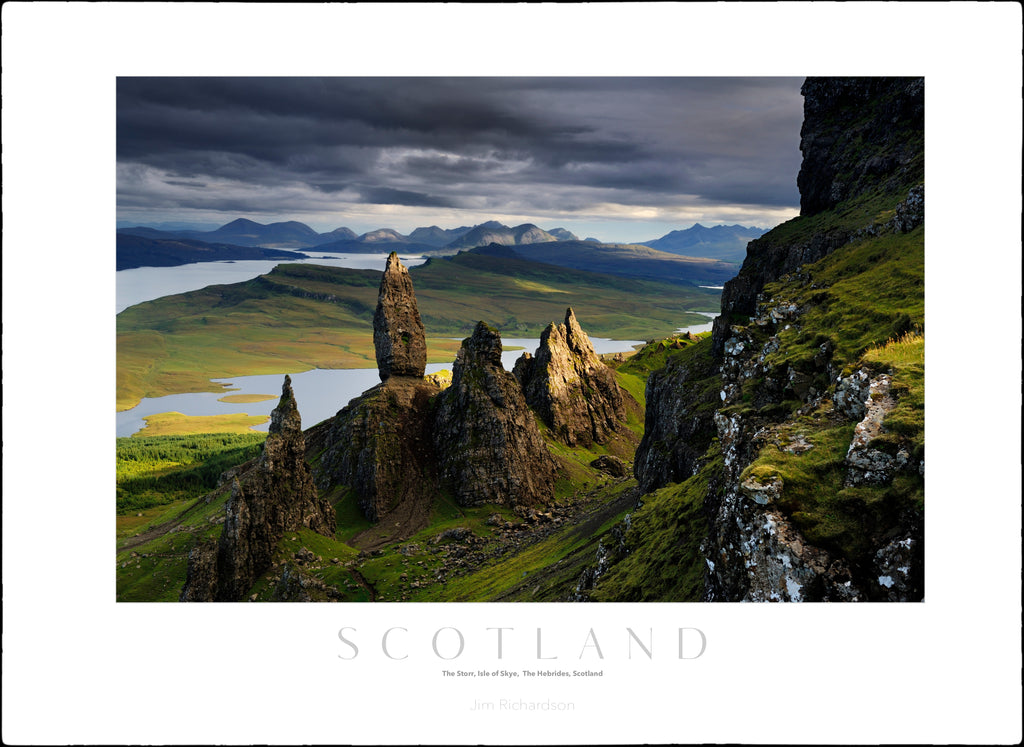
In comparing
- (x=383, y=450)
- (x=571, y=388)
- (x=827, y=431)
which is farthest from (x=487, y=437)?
(x=827, y=431)

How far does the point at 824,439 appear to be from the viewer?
48.9 feet

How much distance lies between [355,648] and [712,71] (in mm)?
15439

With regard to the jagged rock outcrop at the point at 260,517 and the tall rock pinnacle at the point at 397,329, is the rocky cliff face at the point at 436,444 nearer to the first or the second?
the tall rock pinnacle at the point at 397,329

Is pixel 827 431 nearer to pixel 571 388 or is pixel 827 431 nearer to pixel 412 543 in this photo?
pixel 412 543

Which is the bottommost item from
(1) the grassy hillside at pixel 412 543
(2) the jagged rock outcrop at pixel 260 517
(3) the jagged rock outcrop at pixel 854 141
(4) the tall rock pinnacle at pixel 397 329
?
(1) the grassy hillside at pixel 412 543

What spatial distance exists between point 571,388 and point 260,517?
264 ft

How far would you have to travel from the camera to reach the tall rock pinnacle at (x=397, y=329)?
4264 inches

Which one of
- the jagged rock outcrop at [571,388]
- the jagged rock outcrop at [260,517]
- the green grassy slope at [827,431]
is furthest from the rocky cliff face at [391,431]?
the green grassy slope at [827,431]

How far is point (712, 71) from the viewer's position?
15320 mm

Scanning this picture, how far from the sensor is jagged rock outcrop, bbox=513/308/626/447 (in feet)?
402

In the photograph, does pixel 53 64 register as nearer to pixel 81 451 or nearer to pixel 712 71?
pixel 81 451

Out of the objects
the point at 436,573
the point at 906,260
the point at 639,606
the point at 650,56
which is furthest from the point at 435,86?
the point at 436,573

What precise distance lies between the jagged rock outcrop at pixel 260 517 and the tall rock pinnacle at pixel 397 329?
1668 inches

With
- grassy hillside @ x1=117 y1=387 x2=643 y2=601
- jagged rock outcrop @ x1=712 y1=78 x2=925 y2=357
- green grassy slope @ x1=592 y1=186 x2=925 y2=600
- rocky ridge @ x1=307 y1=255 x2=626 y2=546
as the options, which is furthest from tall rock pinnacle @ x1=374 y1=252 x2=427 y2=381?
green grassy slope @ x1=592 y1=186 x2=925 y2=600
